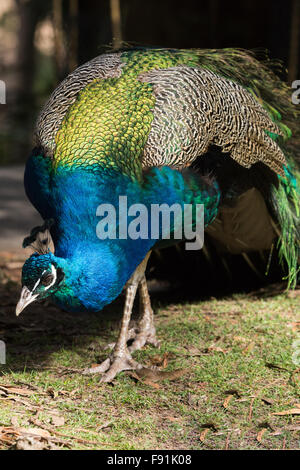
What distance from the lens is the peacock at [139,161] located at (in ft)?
9.71

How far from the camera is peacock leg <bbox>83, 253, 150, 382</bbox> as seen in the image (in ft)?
11.4

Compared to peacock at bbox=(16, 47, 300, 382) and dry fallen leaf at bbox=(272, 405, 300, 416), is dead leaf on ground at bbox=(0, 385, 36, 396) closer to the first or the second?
peacock at bbox=(16, 47, 300, 382)

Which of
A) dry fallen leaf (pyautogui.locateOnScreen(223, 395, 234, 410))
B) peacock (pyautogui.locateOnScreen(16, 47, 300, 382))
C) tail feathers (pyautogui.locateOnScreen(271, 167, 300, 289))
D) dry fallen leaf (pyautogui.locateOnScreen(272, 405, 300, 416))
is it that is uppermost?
peacock (pyautogui.locateOnScreen(16, 47, 300, 382))

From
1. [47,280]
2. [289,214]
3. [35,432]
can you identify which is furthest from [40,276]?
[289,214]

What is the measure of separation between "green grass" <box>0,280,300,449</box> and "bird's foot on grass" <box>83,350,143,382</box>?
0.15 feet

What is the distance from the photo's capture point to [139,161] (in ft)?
10.5

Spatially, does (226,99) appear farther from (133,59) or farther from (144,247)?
(144,247)

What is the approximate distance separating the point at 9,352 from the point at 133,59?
65.3 inches

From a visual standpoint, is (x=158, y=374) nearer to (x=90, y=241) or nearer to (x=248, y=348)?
(x=248, y=348)

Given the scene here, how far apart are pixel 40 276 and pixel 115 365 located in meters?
0.89

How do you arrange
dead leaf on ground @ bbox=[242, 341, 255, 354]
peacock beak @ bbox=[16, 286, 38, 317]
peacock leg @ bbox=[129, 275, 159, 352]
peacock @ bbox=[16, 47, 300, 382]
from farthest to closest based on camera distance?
peacock leg @ bbox=[129, 275, 159, 352] < dead leaf on ground @ bbox=[242, 341, 255, 354] < peacock @ bbox=[16, 47, 300, 382] < peacock beak @ bbox=[16, 286, 38, 317]

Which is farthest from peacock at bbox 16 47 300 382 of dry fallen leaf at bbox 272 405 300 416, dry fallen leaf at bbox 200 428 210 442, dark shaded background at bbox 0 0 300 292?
dark shaded background at bbox 0 0 300 292

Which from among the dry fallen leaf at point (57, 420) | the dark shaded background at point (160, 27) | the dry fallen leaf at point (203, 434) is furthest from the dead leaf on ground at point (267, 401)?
the dark shaded background at point (160, 27)

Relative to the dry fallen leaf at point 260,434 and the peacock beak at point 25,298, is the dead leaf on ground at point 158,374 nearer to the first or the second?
the dry fallen leaf at point 260,434
